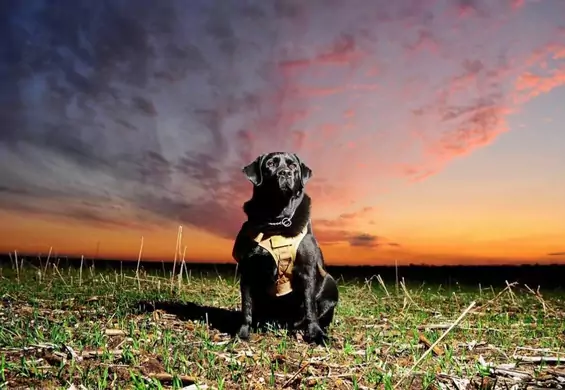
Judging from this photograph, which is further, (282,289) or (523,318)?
(523,318)

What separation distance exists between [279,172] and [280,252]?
38.2 inches

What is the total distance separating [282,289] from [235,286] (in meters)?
5.58

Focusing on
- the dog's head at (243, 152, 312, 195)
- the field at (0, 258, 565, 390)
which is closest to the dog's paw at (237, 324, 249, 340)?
the field at (0, 258, 565, 390)

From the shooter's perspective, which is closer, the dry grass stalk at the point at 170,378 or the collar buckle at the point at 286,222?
the dry grass stalk at the point at 170,378

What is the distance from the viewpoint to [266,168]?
258 inches

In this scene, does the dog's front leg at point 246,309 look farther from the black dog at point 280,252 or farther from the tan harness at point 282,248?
the tan harness at point 282,248

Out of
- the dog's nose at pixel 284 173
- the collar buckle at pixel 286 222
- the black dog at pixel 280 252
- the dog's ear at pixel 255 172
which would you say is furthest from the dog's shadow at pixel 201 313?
the dog's nose at pixel 284 173

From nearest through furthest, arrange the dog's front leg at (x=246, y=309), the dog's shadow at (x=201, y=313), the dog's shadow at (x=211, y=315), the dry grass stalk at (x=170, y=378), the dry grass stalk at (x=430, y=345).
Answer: the dry grass stalk at (x=170, y=378) < the dry grass stalk at (x=430, y=345) < the dog's front leg at (x=246, y=309) < the dog's shadow at (x=211, y=315) < the dog's shadow at (x=201, y=313)

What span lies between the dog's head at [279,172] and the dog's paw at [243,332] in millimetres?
1701

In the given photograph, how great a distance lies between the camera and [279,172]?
6414 mm

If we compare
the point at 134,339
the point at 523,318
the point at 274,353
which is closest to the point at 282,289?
the point at 274,353

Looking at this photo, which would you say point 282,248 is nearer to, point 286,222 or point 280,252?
point 280,252

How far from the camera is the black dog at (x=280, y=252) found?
6410mm

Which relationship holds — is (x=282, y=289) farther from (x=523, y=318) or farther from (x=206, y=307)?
(x=523, y=318)
